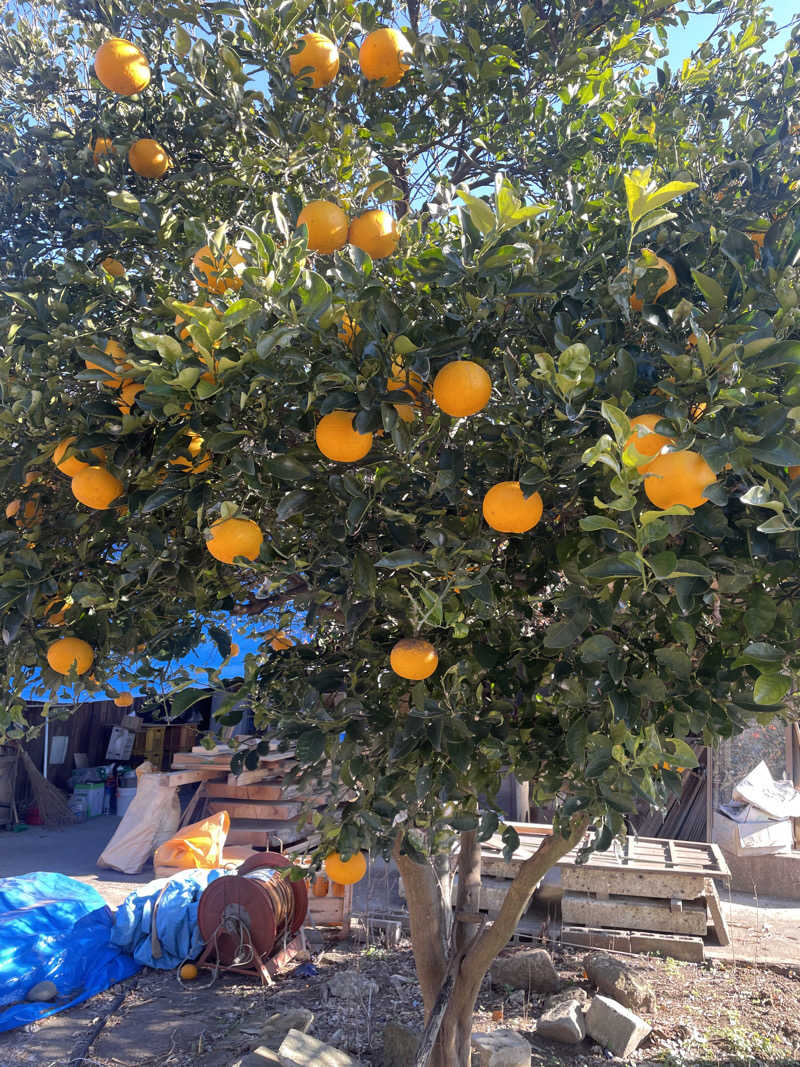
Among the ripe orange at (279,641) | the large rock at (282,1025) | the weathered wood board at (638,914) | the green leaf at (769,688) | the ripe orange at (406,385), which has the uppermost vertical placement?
the ripe orange at (406,385)

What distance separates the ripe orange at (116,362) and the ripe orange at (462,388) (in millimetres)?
572

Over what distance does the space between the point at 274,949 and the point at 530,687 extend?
14.6ft

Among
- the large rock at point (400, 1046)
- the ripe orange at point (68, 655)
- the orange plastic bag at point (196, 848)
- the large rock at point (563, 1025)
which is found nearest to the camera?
the ripe orange at point (68, 655)

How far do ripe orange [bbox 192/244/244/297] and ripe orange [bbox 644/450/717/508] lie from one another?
816mm

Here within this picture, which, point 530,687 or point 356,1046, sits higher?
point 530,687

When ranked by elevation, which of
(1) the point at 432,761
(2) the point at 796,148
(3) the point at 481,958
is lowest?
(3) the point at 481,958

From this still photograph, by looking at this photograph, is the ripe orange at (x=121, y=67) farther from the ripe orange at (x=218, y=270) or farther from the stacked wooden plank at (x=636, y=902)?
the stacked wooden plank at (x=636, y=902)

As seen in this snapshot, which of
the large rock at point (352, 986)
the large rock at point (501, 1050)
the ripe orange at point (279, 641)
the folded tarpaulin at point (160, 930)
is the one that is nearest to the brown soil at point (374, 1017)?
the large rock at point (352, 986)

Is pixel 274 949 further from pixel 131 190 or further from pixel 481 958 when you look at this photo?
pixel 131 190

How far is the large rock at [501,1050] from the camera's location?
356 cm

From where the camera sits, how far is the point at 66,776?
1079 centimetres

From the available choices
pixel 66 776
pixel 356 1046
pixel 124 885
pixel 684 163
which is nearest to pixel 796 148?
pixel 684 163

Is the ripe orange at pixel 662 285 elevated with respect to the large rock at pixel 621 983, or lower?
elevated

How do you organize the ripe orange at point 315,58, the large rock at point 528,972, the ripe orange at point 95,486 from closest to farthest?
the ripe orange at point 95,486 < the ripe orange at point 315,58 < the large rock at point 528,972
